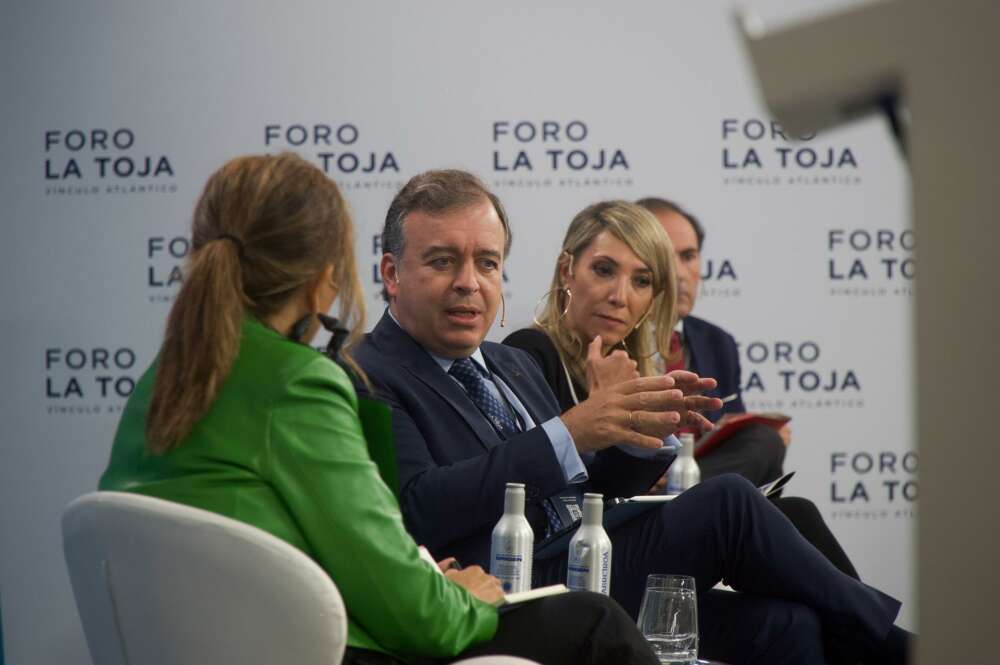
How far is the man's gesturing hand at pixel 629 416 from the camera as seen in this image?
262 cm

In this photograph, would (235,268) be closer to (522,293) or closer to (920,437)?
(920,437)

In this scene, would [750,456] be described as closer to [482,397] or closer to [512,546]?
[482,397]

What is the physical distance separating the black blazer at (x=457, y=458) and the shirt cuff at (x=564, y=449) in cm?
1

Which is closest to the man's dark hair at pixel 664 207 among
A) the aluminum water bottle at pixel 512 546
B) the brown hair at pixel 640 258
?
the brown hair at pixel 640 258

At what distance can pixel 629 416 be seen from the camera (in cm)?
265

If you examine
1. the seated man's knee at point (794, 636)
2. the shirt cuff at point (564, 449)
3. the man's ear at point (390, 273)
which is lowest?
the seated man's knee at point (794, 636)

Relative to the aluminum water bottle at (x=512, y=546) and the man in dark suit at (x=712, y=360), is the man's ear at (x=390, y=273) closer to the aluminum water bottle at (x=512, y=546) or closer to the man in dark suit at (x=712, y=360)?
the aluminum water bottle at (x=512, y=546)

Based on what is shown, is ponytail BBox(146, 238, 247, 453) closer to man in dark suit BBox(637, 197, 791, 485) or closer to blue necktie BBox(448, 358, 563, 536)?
blue necktie BBox(448, 358, 563, 536)

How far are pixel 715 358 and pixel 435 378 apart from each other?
79.6 inches

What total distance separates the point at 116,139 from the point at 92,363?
94cm

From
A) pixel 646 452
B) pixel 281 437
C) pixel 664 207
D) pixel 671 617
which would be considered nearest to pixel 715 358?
pixel 664 207

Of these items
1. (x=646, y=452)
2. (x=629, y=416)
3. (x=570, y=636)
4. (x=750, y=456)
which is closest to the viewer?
(x=570, y=636)

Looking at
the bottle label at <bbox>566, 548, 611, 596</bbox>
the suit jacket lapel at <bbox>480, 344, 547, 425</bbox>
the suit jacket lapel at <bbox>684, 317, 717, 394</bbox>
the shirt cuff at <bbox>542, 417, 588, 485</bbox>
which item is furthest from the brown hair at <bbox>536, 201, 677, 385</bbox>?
the bottle label at <bbox>566, 548, 611, 596</bbox>

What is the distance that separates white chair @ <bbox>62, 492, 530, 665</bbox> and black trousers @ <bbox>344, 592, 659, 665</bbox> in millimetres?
308
